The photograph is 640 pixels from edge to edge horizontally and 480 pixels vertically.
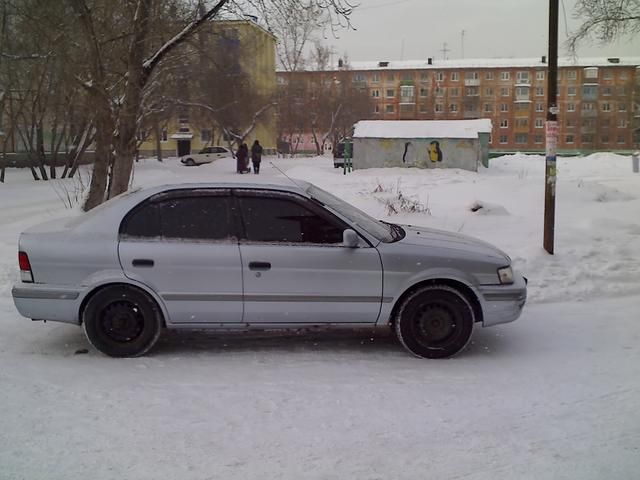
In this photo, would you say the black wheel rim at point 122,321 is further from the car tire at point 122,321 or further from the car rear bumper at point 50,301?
the car rear bumper at point 50,301

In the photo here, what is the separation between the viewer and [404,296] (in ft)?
18.0

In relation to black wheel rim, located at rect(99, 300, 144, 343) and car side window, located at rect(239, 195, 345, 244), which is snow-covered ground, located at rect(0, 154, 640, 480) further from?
car side window, located at rect(239, 195, 345, 244)

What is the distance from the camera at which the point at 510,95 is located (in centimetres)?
8944

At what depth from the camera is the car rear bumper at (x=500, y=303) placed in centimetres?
549

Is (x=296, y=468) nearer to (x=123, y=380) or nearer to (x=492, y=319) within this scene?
(x=123, y=380)

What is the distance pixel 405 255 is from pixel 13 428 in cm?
318

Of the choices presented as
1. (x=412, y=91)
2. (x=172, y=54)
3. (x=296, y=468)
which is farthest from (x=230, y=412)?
(x=412, y=91)

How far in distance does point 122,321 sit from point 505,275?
3.31 meters

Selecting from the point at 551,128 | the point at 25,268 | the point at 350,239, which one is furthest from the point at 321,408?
the point at 551,128

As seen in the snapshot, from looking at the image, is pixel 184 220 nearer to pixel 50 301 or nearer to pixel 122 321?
pixel 122 321

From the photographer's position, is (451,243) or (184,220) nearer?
(184,220)

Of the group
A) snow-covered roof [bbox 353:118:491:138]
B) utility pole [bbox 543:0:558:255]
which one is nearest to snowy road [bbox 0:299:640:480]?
utility pole [bbox 543:0:558:255]

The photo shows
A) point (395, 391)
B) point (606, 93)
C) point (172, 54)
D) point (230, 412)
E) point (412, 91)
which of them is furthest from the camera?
point (412, 91)

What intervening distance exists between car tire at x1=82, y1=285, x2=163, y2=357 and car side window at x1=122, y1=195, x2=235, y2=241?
518mm
